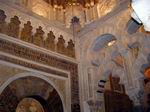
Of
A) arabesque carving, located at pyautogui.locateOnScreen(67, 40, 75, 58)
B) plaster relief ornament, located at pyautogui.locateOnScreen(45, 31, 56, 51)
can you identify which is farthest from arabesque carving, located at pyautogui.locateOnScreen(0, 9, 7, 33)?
arabesque carving, located at pyautogui.locateOnScreen(67, 40, 75, 58)

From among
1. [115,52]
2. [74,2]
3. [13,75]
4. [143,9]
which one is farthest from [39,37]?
[143,9]

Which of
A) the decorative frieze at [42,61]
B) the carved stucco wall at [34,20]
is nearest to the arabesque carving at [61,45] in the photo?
the carved stucco wall at [34,20]

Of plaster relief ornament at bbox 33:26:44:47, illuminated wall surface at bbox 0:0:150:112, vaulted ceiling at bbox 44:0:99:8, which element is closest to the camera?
illuminated wall surface at bbox 0:0:150:112

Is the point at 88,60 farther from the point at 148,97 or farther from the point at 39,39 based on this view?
the point at 148,97

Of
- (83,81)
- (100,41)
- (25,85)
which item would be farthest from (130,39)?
(25,85)

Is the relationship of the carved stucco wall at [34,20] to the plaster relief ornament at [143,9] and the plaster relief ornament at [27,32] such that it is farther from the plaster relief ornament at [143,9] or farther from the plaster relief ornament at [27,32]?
the plaster relief ornament at [143,9]

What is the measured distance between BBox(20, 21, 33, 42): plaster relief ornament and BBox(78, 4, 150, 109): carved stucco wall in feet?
5.39

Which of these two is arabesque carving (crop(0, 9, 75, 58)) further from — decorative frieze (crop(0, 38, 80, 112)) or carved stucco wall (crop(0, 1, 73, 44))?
decorative frieze (crop(0, 38, 80, 112))

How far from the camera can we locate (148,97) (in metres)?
6.88

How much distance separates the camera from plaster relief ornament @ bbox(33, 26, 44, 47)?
619 cm

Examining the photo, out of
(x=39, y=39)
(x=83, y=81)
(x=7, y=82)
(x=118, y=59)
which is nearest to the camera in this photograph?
(x=7, y=82)

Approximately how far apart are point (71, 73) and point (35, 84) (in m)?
1.26

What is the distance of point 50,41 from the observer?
21.4ft

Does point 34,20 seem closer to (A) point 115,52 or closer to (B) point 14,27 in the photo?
(B) point 14,27
